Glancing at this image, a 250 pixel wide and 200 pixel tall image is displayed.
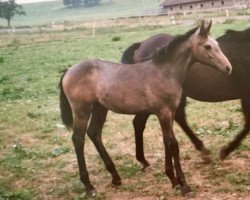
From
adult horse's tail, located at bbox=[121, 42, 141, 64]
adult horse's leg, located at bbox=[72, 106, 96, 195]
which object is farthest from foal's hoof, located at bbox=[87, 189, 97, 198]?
adult horse's tail, located at bbox=[121, 42, 141, 64]

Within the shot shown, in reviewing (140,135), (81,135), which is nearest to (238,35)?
(140,135)

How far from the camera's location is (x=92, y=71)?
6543 mm

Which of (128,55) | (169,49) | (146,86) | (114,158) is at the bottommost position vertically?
(114,158)

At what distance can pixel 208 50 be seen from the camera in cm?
595

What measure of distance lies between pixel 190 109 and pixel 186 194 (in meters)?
5.37

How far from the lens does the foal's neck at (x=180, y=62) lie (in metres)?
6.15

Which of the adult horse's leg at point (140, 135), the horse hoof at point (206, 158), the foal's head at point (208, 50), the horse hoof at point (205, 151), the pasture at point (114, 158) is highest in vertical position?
the foal's head at point (208, 50)

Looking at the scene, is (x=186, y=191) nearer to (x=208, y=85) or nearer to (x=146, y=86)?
(x=146, y=86)

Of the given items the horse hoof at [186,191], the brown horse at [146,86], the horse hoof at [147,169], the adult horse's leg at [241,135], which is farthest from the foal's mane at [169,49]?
the horse hoof at [147,169]

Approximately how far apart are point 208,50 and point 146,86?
3.42ft

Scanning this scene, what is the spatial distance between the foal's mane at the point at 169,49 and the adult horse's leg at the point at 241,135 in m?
1.74

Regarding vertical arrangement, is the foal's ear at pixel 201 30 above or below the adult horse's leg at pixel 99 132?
above

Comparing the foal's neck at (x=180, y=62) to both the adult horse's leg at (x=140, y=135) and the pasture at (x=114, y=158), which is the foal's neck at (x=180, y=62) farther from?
the pasture at (x=114, y=158)

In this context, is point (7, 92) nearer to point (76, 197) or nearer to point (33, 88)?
point (33, 88)
